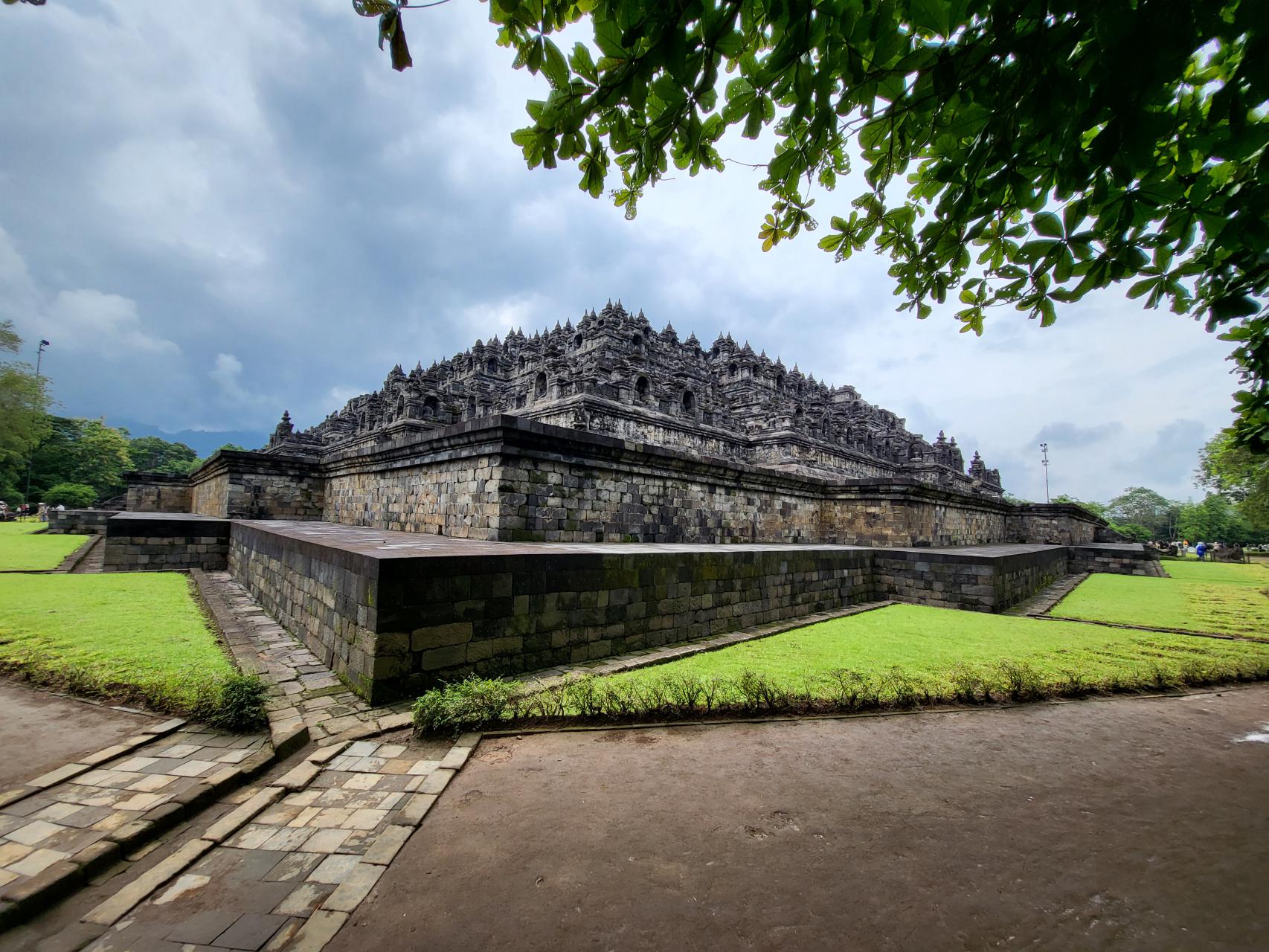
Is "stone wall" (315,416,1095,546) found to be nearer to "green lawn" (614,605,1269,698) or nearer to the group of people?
"green lawn" (614,605,1269,698)

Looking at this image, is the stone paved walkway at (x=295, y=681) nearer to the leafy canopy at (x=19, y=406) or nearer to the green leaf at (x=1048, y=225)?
the green leaf at (x=1048, y=225)

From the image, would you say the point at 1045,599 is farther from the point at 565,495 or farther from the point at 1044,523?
the point at 1044,523

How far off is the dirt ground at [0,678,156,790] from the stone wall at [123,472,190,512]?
2353cm

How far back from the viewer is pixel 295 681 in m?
4.11

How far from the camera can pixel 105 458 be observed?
4044 cm

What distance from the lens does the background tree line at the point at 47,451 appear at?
28.0 meters

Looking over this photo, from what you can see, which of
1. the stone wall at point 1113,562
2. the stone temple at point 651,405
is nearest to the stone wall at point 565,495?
the stone temple at point 651,405

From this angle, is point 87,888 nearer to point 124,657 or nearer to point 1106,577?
point 124,657

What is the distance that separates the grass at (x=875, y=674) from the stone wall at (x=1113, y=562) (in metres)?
15.1

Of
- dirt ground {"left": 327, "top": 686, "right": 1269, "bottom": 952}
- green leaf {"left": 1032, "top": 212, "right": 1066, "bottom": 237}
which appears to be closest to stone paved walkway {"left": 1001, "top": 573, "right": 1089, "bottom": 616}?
dirt ground {"left": 327, "top": 686, "right": 1269, "bottom": 952}

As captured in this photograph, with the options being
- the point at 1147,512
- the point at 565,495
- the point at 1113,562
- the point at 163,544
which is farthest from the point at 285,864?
the point at 1147,512

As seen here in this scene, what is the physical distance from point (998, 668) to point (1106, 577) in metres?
16.6

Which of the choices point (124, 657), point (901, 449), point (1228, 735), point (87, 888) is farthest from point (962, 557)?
point (901, 449)

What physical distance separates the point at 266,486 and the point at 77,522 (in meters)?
13.6
